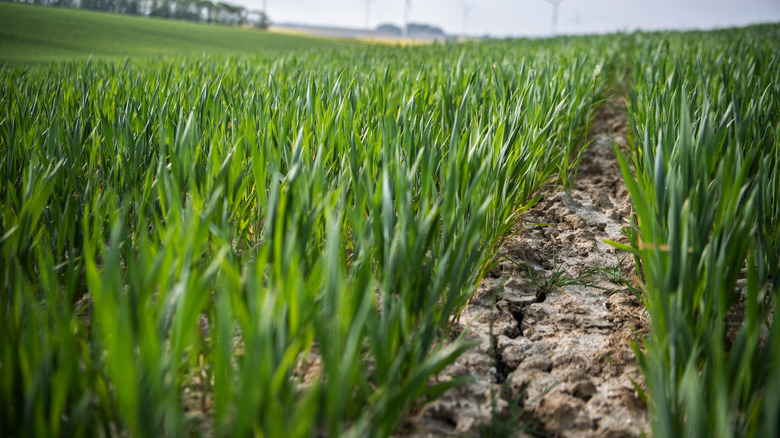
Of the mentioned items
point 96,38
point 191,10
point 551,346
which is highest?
point 191,10

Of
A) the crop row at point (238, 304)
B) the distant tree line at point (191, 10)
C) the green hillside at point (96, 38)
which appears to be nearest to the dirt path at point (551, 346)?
the crop row at point (238, 304)

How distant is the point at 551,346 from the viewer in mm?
1127

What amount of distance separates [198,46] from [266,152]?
1594 cm

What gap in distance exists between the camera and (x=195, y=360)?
0.87 metres

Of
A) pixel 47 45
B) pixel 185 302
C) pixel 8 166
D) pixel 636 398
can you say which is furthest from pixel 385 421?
pixel 47 45

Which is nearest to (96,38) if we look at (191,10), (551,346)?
(551,346)

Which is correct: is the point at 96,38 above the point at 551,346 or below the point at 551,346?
above

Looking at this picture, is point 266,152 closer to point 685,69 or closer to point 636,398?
point 636,398

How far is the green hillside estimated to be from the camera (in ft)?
33.3

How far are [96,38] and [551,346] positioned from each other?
1553 centimetres

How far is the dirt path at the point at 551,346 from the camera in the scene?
89 centimetres

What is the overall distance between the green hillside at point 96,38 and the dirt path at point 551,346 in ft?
28.8

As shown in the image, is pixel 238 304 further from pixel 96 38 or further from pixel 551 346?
pixel 96 38

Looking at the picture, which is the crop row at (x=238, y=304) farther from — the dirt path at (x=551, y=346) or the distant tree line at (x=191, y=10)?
the distant tree line at (x=191, y=10)
